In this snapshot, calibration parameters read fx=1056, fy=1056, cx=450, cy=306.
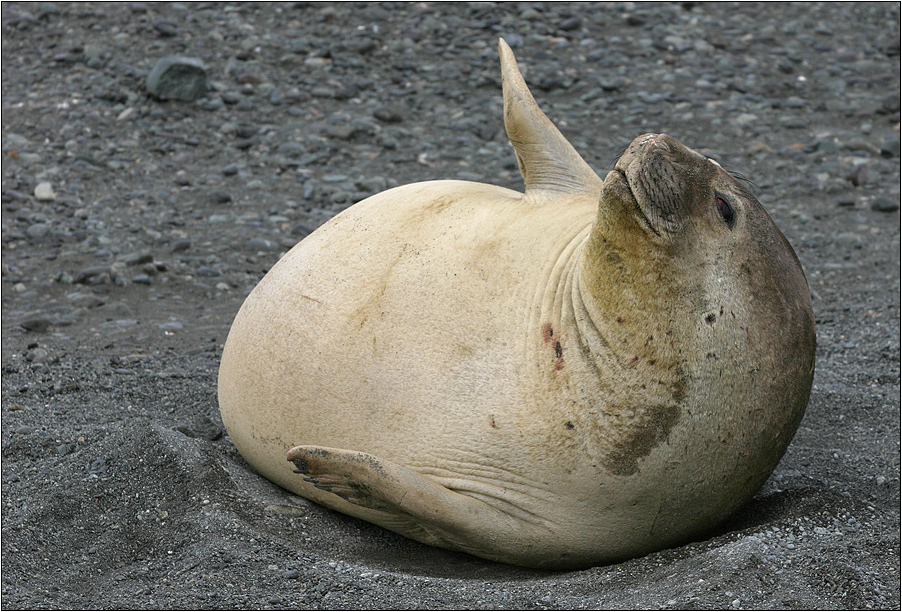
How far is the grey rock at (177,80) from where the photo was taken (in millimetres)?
7672

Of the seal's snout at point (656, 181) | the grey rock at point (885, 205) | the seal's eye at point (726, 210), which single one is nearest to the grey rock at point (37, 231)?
the seal's snout at point (656, 181)

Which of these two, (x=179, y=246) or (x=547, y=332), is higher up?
(x=547, y=332)

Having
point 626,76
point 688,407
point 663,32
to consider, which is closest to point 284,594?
point 688,407

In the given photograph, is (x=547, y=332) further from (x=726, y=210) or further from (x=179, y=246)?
(x=179, y=246)

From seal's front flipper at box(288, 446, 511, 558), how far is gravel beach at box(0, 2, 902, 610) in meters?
0.16

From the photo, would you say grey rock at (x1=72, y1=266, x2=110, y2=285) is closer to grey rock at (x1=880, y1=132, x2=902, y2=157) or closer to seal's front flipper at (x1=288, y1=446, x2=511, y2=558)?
seal's front flipper at (x1=288, y1=446, x2=511, y2=558)

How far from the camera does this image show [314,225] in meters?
6.61

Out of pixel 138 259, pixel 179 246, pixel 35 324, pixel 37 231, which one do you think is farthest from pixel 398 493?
pixel 37 231

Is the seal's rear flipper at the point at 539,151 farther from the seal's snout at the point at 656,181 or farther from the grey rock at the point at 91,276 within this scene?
the grey rock at the point at 91,276

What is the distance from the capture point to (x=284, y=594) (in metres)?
2.93

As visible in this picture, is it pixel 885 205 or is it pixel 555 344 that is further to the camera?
pixel 885 205

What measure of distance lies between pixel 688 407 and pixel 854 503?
34.8 inches

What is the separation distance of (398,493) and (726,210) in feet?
4.10

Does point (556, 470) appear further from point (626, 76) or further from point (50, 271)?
point (626, 76)
